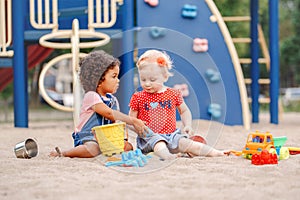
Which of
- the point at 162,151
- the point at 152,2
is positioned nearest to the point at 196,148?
the point at 162,151

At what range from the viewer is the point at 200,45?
642cm

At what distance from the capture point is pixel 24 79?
6426mm

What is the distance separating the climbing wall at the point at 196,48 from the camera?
6.20m

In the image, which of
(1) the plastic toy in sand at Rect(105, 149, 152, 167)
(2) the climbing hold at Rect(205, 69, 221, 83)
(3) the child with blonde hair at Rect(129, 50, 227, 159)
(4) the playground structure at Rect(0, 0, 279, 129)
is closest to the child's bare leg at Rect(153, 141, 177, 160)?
(3) the child with blonde hair at Rect(129, 50, 227, 159)

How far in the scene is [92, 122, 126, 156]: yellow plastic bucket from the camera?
3.28 m

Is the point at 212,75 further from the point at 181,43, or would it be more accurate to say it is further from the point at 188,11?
the point at 188,11

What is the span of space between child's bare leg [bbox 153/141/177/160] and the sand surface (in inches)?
1.9

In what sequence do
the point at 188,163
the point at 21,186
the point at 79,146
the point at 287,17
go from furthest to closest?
the point at 287,17
the point at 79,146
the point at 188,163
the point at 21,186

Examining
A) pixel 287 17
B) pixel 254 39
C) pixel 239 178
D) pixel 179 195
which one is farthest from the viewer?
pixel 287 17

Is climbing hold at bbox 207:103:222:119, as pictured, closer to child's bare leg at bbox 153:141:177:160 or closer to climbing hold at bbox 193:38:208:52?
climbing hold at bbox 193:38:208:52

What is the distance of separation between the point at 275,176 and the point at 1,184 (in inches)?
50.8

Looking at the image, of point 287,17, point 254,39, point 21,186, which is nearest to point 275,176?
point 21,186

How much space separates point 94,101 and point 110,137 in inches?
11.6

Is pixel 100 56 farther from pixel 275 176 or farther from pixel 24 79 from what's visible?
pixel 24 79
